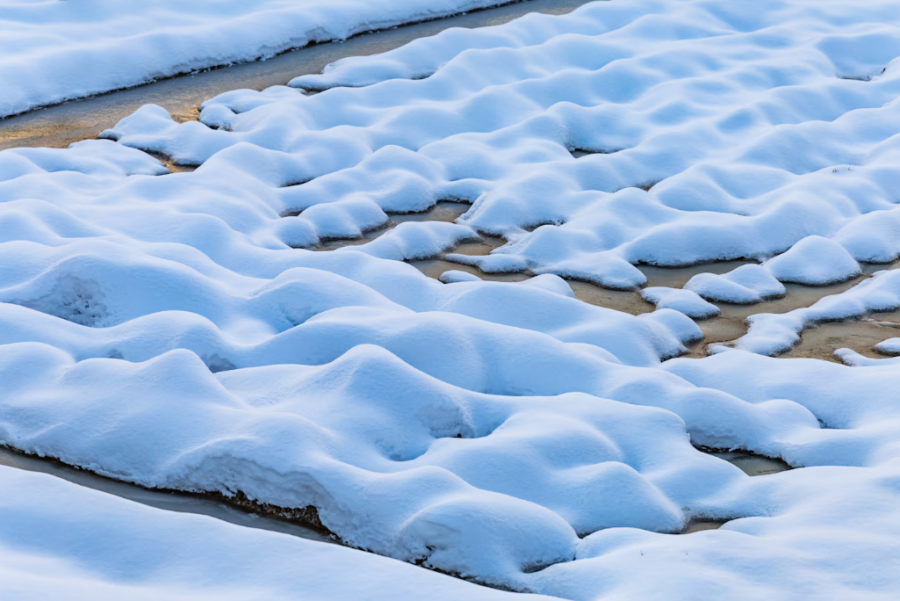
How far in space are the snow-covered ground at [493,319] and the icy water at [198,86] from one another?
0.22m

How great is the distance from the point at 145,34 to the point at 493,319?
3332 millimetres

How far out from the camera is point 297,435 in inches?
86.9

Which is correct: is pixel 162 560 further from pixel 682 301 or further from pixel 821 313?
pixel 821 313

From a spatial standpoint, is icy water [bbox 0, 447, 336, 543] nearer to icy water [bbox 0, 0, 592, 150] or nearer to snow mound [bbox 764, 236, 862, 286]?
snow mound [bbox 764, 236, 862, 286]

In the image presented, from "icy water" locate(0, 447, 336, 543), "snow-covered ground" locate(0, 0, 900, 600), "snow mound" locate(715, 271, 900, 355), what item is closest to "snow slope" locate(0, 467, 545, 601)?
"snow-covered ground" locate(0, 0, 900, 600)

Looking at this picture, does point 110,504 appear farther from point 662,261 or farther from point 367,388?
point 662,261

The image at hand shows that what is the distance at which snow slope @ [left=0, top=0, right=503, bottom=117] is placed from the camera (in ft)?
15.9

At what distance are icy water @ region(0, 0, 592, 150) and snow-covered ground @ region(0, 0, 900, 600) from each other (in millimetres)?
220

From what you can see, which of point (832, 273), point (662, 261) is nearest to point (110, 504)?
point (662, 261)

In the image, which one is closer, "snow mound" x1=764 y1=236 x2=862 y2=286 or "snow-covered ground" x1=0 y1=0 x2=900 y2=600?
"snow-covered ground" x1=0 y1=0 x2=900 y2=600

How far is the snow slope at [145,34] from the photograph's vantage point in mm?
4836

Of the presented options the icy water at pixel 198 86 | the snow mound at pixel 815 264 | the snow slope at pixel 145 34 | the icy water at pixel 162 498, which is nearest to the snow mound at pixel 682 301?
the snow mound at pixel 815 264

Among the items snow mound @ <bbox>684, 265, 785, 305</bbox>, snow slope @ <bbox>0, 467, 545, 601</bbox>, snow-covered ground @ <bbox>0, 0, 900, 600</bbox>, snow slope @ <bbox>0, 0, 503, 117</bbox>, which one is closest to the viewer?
snow slope @ <bbox>0, 467, 545, 601</bbox>

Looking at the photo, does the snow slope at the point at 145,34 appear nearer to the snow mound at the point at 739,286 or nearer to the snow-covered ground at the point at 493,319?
the snow-covered ground at the point at 493,319
